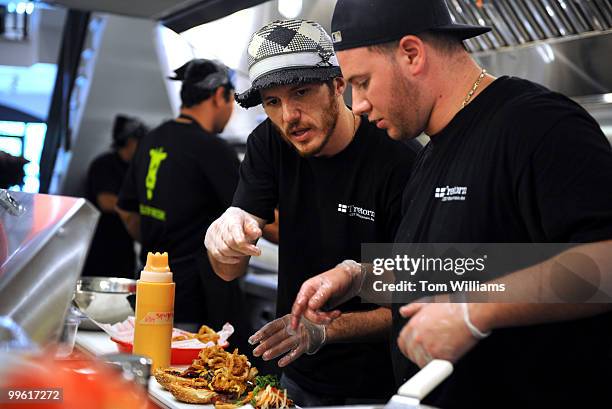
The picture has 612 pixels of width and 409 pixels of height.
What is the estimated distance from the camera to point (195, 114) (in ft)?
9.68

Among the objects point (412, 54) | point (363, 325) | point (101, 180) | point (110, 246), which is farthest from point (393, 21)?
point (101, 180)

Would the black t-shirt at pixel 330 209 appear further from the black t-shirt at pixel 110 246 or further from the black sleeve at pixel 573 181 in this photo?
the black t-shirt at pixel 110 246

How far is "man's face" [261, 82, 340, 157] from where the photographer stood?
6.48ft

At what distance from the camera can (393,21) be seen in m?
1.55

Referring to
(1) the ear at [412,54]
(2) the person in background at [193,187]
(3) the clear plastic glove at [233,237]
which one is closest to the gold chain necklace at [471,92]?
(1) the ear at [412,54]

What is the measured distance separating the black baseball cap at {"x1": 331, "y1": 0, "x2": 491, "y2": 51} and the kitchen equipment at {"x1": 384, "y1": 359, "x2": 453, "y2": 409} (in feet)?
2.14

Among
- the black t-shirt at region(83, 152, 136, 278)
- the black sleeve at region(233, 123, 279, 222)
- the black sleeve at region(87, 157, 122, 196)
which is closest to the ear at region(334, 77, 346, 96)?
the black sleeve at region(233, 123, 279, 222)

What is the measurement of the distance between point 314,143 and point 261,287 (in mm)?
1980

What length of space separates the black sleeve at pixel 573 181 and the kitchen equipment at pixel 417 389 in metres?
0.32

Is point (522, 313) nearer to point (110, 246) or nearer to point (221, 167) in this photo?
point (221, 167)

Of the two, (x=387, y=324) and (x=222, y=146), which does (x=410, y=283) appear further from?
(x=222, y=146)

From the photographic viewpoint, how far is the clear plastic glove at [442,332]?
132cm

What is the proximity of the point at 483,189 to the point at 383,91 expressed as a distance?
280 mm

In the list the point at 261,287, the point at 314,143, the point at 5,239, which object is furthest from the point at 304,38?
the point at 261,287
